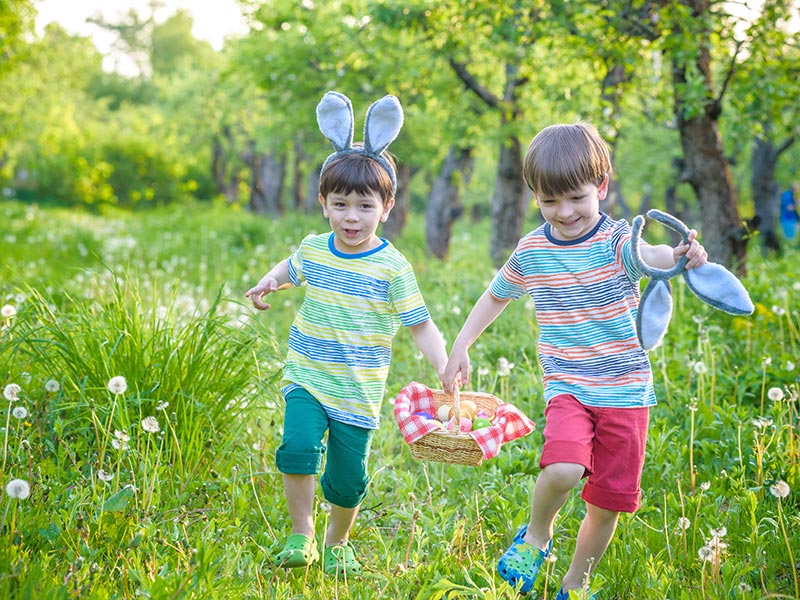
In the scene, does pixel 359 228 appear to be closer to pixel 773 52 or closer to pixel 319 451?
pixel 319 451

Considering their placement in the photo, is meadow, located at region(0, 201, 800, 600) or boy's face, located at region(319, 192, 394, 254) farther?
boy's face, located at region(319, 192, 394, 254)

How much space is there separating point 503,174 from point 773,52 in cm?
445

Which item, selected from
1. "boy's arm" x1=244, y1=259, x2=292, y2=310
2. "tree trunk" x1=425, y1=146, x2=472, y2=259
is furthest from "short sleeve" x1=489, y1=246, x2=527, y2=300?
"tree trunk" x1=425, y1=146, x2=472, y2=259

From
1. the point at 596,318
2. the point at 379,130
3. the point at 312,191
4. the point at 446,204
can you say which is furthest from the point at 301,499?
the point at 312,191

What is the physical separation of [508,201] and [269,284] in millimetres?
9016

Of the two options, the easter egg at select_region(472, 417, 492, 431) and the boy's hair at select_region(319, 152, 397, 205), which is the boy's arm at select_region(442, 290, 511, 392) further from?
the boy's hair at select_region(319, 152, 397, 205)

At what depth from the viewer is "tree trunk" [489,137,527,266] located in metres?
11.8

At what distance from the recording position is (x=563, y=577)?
3189mm

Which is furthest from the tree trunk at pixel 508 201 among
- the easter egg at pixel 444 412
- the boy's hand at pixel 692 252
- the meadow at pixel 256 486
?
the boy's hand at pixel 692 252

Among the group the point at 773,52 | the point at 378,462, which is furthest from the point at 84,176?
the point at 378,462

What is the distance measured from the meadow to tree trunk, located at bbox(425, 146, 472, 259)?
9589mm

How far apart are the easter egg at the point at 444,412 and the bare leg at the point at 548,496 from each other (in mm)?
612

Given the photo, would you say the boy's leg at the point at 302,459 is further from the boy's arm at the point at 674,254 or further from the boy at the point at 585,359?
the boy's arm at the point at 674,254

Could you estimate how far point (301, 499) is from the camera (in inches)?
126
